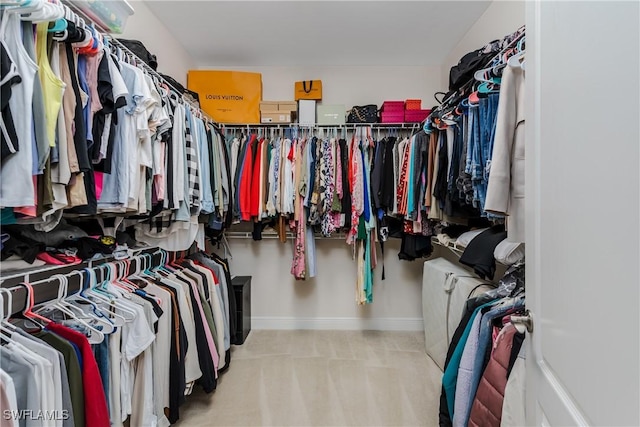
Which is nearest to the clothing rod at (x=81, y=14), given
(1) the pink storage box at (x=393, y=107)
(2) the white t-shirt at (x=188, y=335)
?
(2) the white t-shirt at (x=188, y=335)

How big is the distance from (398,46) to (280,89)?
1.16m

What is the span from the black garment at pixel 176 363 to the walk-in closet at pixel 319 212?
0.02 metres

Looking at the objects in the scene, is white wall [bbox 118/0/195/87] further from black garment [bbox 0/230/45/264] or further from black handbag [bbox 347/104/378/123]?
black handbag [bbox 347/104/378/123]

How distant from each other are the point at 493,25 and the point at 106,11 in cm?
232

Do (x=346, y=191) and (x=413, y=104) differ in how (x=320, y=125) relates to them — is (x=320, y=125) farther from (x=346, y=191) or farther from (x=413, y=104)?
(x=413, y=104)

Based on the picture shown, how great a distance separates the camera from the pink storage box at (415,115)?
2.86m

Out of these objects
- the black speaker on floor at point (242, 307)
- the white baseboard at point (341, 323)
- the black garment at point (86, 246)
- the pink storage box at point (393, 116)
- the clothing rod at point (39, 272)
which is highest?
the pink storage box at point (393, 116)

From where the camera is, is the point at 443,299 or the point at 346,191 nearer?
the point at 443,299

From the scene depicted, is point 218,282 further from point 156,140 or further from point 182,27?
point 182,27

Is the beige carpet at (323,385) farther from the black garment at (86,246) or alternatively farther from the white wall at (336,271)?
the black garment at (86,246)

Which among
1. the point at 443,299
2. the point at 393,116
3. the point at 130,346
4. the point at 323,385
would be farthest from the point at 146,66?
the point at 443,299

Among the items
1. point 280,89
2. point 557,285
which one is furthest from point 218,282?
point 557,285

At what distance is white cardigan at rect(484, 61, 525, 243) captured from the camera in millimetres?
1275

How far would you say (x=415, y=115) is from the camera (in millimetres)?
2863
